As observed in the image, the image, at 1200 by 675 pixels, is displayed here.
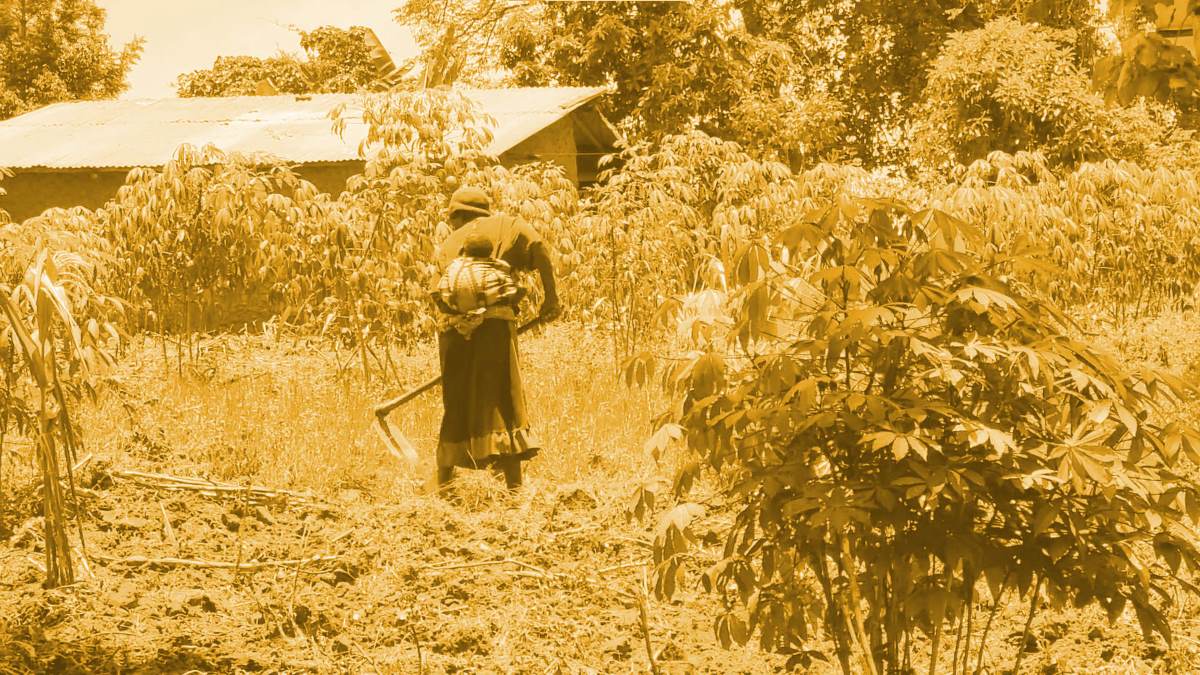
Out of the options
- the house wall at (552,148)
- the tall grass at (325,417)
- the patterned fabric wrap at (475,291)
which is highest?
the house wall at (552,148)

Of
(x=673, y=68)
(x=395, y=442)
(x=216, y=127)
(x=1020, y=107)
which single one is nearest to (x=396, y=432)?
(x=395, y=442)

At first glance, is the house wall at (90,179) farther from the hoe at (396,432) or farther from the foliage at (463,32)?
the hoe at (396,432)

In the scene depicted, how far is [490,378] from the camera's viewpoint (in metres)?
5.45

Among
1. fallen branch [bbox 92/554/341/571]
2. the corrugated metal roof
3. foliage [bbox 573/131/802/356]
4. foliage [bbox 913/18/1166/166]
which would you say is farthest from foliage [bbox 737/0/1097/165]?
fallen branch [bbox 92/554/341/571]

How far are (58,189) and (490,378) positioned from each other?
39.9 feet

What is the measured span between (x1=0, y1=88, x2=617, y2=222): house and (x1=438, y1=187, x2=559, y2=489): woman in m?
7.77

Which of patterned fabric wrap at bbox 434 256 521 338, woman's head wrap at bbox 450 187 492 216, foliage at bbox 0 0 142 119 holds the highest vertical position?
foliage at bbox 0 0 142 119

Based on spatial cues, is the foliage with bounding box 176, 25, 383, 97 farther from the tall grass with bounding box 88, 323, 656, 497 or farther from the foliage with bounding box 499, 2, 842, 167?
the tall grass with bounding box 88, 323, 656, 497

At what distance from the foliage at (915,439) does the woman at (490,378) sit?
2.77 metres

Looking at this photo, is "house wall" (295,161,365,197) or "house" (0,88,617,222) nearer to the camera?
"house wall" (295,161,365,197)

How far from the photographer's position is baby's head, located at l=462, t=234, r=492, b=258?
5.45 meters

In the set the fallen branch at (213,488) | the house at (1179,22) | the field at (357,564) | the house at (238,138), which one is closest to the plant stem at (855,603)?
the field at (357,564)

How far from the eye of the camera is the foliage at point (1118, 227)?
30.3 ft

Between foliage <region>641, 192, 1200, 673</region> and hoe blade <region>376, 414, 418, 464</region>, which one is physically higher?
foliage <region>641, 192, 1200, 673</region>
